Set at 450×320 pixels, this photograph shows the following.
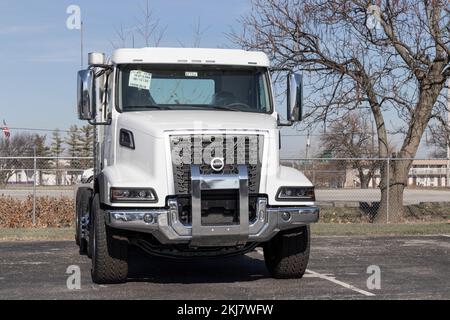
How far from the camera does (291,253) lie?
862 centimetres

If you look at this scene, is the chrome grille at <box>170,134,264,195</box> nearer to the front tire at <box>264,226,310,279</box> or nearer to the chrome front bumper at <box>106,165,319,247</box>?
the chrome front bumper at <box>106,165,319,247</box>

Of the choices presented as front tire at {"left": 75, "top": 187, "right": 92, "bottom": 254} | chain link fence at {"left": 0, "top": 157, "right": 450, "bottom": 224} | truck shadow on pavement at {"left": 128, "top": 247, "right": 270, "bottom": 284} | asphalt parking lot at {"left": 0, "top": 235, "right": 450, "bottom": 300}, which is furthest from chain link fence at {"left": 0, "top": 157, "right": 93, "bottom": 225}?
truck shadow on pavement at {"left": 128, "top": 247, "right": 270, "bottom": 284}

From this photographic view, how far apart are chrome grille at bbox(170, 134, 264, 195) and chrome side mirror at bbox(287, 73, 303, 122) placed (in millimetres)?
1366

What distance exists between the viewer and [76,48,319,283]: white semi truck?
7496 millimetres

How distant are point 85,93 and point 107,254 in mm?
2100

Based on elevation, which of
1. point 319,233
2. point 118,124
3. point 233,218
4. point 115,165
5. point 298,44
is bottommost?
point 319,233

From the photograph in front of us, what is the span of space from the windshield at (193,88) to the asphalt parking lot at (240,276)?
2356 millimetres

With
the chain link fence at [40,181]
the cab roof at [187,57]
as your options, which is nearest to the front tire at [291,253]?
the cab roof at [187,57]

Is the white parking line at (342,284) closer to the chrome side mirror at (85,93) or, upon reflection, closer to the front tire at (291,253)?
the front tire at (291,253)

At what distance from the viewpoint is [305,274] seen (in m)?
9.32

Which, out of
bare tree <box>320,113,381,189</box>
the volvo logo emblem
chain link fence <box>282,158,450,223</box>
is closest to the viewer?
the volvo logo emblem
